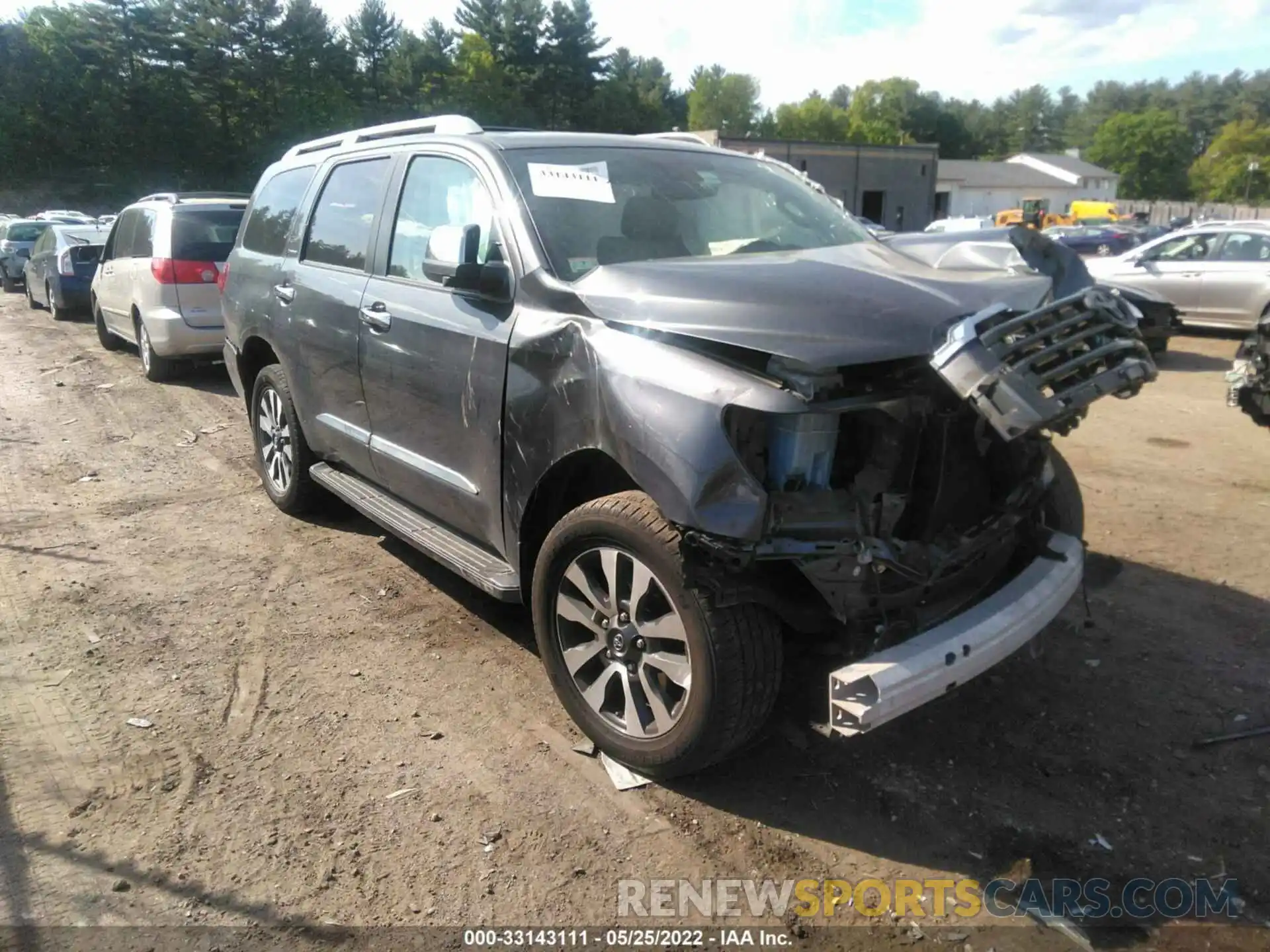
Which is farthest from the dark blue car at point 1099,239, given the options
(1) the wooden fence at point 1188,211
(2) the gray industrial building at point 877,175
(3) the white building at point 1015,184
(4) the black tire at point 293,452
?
(3) the white building at point 1015,184

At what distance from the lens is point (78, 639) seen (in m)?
4.33

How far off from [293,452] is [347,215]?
148 centimetres

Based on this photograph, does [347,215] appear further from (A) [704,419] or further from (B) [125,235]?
(B) [125,235]

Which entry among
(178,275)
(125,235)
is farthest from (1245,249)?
(125,235)

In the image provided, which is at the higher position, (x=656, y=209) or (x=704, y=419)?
(x=656, y=209)

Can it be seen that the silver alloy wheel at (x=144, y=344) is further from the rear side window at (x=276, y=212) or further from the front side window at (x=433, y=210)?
the front side window at (x=433, y=210)

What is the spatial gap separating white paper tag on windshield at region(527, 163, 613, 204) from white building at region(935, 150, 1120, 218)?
7689 centimetres

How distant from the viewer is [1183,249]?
44.2 feet

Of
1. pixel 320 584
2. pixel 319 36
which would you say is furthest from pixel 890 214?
pixel 320 584

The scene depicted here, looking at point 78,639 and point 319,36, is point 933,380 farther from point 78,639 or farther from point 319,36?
point 319,36

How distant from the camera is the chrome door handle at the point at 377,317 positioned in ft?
13.8

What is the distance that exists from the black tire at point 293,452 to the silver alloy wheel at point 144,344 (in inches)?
191

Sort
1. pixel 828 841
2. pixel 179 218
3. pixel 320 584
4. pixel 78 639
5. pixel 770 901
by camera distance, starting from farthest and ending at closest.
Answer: pixel 179 218 → pixel 320 584 → pixel 78 639 → pixel 828 841 → pixel 770 901

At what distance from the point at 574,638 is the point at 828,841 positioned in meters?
1.07
